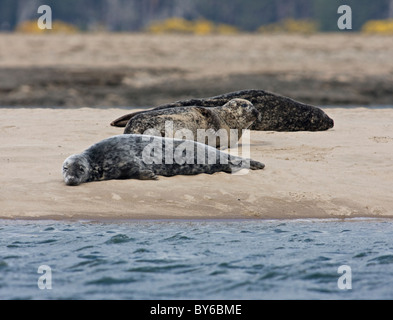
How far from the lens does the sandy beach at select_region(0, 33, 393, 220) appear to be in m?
6.98

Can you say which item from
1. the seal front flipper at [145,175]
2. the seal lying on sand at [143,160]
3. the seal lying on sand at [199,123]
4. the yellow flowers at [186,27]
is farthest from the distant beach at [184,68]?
the yellow flowers at [186,27]

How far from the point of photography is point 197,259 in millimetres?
5613

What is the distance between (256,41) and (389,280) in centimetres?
2110

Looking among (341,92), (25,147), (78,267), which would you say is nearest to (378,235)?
(78,267)

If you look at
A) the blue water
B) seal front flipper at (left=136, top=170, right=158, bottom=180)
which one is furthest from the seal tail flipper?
the blue water

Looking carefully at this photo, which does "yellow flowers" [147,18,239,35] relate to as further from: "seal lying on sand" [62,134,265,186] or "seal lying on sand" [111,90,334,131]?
"seal lying on sand" [62,134,265,186]

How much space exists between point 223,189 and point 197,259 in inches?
66.4

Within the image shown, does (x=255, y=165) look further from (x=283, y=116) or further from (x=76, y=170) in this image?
(x=283, y=116)

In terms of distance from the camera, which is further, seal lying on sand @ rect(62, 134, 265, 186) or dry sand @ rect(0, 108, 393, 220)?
seal lying on sand @ rect(62, 134, 265, 186)

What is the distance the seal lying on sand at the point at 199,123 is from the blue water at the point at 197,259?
8.65ft

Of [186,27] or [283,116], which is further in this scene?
[186,27]

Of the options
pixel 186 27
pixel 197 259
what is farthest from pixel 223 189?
pixel 186 27

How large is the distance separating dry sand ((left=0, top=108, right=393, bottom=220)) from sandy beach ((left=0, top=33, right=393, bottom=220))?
0.01 metres

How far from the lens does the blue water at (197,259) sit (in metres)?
4.98
